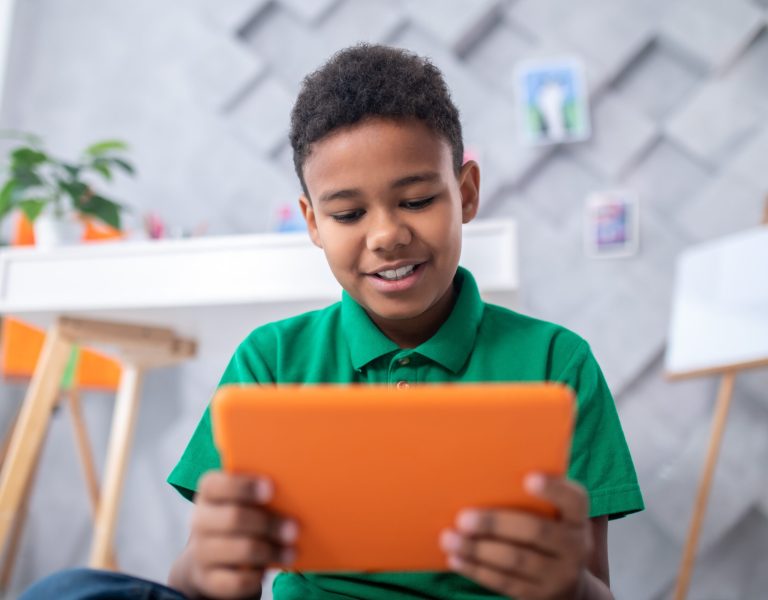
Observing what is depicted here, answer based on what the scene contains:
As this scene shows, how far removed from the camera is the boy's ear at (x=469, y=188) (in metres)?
0.96

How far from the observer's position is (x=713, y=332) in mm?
1764

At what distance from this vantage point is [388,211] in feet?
2.72

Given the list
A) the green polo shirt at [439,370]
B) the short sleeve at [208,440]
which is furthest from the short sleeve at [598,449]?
the short sleeve at [208,440]

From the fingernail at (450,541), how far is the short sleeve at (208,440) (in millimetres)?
A: 358

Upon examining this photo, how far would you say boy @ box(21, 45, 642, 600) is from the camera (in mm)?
802

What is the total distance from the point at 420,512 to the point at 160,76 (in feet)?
7.72

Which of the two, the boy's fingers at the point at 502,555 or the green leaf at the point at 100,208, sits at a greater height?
the green leaf at the point at 100,208

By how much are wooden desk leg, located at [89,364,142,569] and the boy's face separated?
1212 mm

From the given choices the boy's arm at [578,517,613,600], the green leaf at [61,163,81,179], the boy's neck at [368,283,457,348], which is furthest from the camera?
the green leaf at [61,163,81,179]

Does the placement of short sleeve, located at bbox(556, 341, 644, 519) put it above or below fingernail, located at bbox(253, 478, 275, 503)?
above

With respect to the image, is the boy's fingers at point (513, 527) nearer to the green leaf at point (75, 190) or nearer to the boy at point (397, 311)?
the boy at point (397, 311)

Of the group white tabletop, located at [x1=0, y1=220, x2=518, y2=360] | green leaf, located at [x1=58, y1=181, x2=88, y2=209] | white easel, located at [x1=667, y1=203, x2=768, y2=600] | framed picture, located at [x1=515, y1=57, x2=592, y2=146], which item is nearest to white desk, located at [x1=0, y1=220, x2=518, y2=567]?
white tabletop, located at [x1=0, y1=220, x2=518, y2=360]

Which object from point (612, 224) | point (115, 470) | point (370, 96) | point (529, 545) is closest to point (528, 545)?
point (529, 545)

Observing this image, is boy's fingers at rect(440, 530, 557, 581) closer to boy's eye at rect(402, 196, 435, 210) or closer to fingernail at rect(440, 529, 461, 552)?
fingernail at rect(440, 529, 461, 552)
